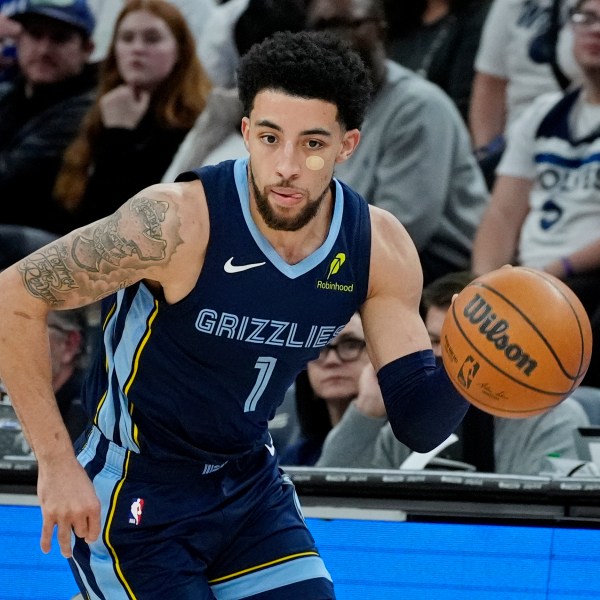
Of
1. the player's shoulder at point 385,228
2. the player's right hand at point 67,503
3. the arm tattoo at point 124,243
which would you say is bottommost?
the player's right hand at point 67,503

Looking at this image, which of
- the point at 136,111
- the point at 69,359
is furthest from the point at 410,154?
the point at 69,359

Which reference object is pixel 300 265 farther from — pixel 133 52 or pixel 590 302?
pixel 133 52

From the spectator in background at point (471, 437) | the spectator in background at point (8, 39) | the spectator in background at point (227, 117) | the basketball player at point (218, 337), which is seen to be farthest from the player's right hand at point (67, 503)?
the spectator in background at point (8, 39)

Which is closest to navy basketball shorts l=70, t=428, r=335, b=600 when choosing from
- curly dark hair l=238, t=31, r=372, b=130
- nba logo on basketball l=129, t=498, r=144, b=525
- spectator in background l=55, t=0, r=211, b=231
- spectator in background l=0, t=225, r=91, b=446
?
nba logo on basketball l=129, t=498, r=144, b=525

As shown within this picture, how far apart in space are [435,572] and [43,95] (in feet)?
13.2

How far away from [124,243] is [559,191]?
2985mm

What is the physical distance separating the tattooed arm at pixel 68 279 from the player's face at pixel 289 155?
205 millimetres

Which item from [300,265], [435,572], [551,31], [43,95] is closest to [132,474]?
[300,265]

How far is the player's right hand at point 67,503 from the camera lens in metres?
2.70

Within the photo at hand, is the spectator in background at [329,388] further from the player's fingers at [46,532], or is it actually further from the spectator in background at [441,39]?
the player's fingers at [46,532]

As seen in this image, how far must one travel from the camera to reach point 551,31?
18.7ft

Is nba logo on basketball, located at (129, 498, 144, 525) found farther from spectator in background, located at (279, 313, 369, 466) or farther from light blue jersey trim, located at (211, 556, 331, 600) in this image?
spectator in background, located at (279, 313, 369, 466)

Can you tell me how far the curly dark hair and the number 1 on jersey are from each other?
64 cm

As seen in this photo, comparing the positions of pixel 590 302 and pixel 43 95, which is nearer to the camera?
pixel 590 302
